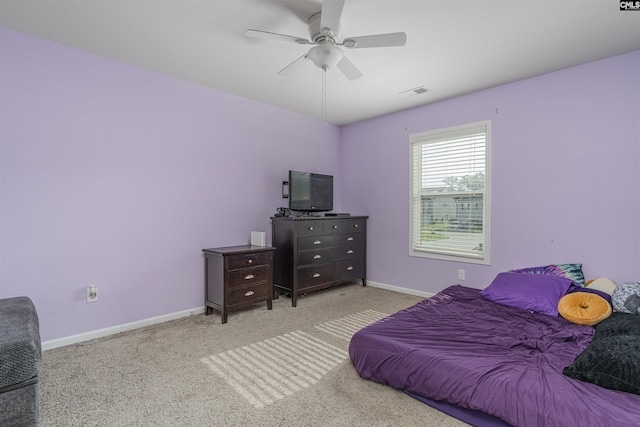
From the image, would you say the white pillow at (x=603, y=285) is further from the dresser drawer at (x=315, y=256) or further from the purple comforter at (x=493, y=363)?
the dresser drawer at (x=315, y=256)

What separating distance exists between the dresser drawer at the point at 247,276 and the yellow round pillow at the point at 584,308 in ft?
8.64

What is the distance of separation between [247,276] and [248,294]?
19 centimetres

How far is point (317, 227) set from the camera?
12.8 ft

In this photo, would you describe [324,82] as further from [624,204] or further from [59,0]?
[624,204]

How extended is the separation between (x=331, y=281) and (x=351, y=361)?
1926mm

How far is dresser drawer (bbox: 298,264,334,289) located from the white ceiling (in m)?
2.14

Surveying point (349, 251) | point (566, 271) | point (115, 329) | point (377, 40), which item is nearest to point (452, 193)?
point (566, 271)

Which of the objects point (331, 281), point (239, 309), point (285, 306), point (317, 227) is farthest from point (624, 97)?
point (239, 309)

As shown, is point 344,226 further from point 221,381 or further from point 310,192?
point 221,381

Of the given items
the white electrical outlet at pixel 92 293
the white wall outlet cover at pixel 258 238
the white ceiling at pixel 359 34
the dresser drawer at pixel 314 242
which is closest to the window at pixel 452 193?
the white ceiling at pixel 359 34

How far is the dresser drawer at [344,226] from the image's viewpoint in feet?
13.3

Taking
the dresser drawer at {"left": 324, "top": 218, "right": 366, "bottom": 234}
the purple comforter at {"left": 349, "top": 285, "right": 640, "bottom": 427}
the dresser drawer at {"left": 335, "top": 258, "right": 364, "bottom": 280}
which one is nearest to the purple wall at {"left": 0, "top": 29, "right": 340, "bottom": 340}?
the dresser drawer at {"left": 324, "top": 218, "right": 366, "bottom": 234}

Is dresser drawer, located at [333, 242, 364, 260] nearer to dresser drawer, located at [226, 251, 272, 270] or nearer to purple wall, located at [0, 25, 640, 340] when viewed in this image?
purple wall, located at [0, 25, 640, 340]

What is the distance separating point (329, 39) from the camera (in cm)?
217
